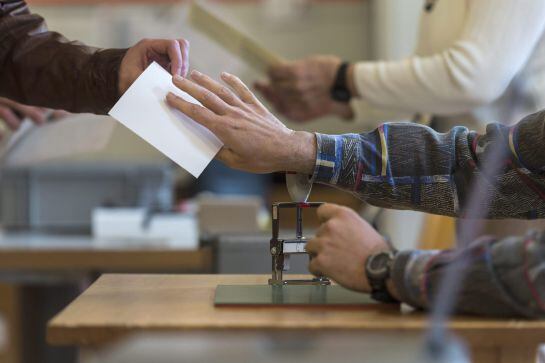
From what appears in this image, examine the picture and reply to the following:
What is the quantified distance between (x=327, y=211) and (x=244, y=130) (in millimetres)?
176

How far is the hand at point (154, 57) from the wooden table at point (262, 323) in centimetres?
44

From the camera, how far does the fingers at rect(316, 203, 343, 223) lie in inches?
45.9

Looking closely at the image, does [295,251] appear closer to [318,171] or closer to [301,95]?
[318,171]

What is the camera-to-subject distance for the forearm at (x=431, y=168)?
1.29m

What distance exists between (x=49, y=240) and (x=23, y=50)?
1.51 m

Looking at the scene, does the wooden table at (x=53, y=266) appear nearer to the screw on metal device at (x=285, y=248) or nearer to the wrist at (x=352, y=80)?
the wrist at (x=352, y=80)

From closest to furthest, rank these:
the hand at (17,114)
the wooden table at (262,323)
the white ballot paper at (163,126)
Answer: the wooden table at (262,323)
the white ballot paper at (163,126)
the hand at (17,114)

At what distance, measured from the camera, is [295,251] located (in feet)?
4.21

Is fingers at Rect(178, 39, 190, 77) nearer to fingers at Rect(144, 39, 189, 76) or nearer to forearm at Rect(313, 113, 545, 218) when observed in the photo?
fingers at Rect(144, 39, 189, 76)

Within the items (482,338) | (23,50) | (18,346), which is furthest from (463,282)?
(18,346)

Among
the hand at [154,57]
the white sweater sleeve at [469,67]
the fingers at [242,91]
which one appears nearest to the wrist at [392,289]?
the fingers at [242,91]

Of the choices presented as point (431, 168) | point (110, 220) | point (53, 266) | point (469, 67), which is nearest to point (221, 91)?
point (431, 168)

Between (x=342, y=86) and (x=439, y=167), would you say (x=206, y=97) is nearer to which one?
(x=439, y=167)

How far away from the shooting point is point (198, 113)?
123 cm
